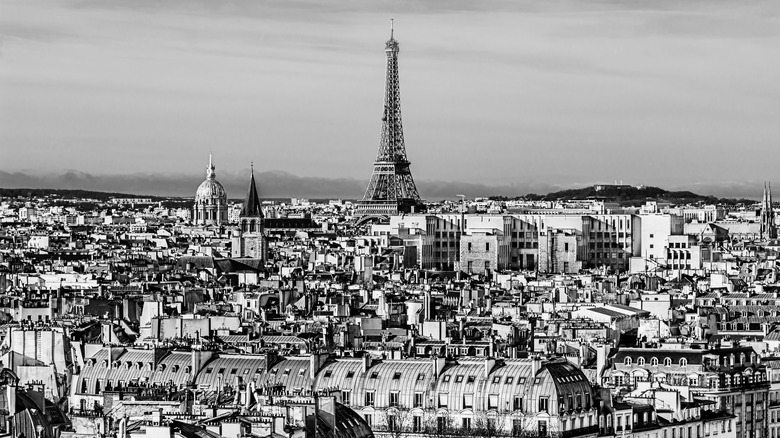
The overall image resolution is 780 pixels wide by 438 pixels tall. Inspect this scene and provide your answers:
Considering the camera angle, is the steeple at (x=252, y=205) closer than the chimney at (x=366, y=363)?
No

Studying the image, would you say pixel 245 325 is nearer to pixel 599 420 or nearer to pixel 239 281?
pixel 599 420

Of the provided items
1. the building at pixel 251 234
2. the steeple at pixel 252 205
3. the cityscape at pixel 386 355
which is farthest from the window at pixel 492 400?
the steeple at pixel 252 205

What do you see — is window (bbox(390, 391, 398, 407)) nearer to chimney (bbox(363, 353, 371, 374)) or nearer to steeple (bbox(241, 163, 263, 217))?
chimney (bbox(363, 353, 371, 374))

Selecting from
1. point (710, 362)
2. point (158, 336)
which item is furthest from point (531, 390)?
point (158, 336)

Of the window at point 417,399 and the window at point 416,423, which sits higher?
the window at point 417,399

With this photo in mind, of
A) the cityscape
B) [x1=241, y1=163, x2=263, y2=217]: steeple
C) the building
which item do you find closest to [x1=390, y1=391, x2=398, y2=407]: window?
the cityscape

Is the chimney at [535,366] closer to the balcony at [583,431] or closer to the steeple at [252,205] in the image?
the balcony at [583,431]

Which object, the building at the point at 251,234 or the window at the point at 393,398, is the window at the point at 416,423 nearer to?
the window at the point at 393,398

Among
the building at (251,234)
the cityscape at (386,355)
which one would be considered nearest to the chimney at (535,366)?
the cityscape at (386,355)

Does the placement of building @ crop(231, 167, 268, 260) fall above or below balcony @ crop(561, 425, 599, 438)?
above

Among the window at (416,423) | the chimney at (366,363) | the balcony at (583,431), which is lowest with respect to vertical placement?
the balcony at (583,431)

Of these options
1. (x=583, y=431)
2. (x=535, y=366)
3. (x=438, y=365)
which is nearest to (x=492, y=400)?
(x=535, y=366)
